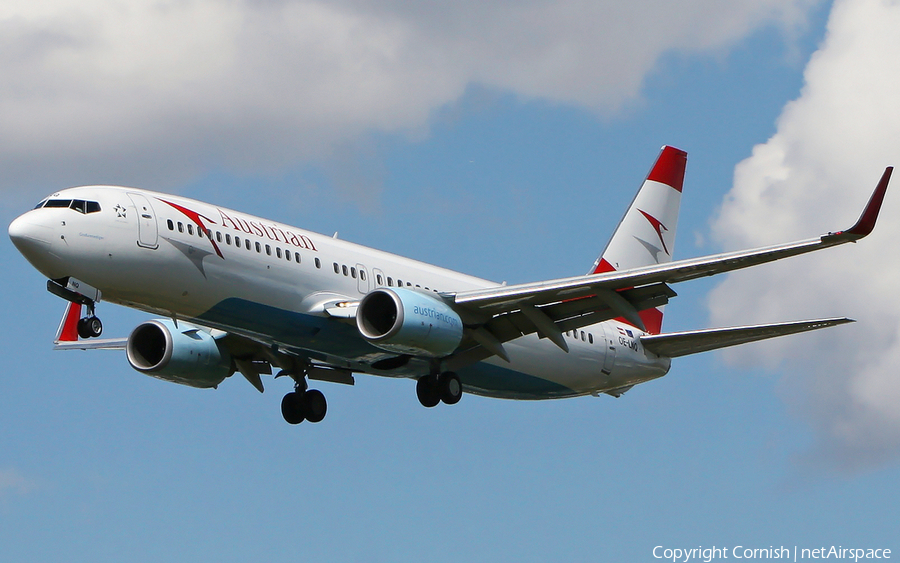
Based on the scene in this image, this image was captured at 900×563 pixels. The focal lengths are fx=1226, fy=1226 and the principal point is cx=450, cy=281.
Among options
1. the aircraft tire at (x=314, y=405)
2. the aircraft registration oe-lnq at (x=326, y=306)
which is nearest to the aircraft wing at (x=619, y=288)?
the aircraft registration oe-lnq at (x=326, y=306)

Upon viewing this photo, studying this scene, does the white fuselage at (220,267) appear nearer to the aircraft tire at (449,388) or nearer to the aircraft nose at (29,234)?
the aircraft nose at (29,234)

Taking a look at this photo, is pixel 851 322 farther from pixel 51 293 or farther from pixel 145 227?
pixel 51 293

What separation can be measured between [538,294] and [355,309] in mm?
4739

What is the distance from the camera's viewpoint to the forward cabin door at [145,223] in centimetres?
2872

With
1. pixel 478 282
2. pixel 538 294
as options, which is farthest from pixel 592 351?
pixel 538 294

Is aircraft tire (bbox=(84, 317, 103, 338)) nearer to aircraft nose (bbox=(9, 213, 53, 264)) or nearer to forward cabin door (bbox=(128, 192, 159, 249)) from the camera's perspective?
aircraft nose (bbox=(9, 213, 53, 264))

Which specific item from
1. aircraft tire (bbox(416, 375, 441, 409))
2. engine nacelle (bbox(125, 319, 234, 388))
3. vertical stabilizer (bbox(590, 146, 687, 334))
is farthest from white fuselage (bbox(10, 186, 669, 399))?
vertical stabilizer (bbox(590, 146, 687, 334))

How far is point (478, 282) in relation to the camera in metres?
37.5

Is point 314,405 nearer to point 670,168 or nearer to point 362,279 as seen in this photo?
point 362,279

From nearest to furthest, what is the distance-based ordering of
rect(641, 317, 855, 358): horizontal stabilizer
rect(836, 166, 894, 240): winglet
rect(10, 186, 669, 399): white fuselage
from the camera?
rect(836, 166, 894, 240): winglet → rect(10, 186, 669, 399): white fuselage → rect(641, 317, 855, 358): horizontal stabilizer

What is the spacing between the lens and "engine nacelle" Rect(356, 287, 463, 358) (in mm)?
30859

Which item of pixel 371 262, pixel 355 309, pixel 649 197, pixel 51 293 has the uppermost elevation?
pixel 649 197

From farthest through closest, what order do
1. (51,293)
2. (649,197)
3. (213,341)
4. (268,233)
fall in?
(649,197), (213,341), (268,233), (51,293)

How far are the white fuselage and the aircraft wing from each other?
9.62ft
